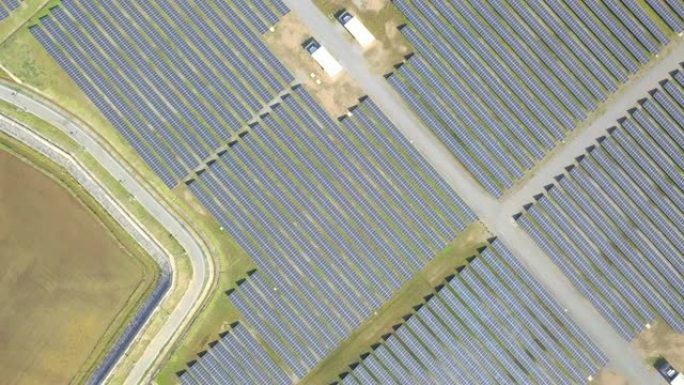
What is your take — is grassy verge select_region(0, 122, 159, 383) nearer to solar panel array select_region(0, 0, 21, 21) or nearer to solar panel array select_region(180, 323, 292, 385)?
solar panel array select_region(180, 323, 292, 385)

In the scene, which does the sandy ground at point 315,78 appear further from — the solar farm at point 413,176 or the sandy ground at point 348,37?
the solar farm at point 413,176

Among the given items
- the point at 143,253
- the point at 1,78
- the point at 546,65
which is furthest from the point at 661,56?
the point at 1,78

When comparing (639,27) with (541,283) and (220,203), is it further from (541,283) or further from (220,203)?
(220,203)

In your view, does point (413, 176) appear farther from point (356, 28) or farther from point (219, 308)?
point (219, 308)

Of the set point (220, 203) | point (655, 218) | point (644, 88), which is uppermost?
point (220, 203)

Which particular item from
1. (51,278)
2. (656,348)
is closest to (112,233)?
(51,278)

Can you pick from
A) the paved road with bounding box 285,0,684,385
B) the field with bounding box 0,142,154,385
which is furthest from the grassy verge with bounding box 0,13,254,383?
the paved road with bounding box 285,0,684,385
